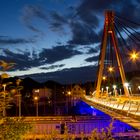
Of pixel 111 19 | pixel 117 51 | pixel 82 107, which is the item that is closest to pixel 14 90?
pixel 117 51

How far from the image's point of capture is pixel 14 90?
8.00 m

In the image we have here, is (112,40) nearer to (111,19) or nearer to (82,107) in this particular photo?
(111,19)

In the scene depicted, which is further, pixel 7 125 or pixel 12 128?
pixel 12 128

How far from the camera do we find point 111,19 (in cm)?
5259

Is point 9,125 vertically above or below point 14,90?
below

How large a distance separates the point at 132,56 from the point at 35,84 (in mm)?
132264

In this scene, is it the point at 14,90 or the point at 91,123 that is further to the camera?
the point at 91,123

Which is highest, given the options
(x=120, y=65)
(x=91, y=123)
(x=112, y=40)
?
(x=112, y=40)

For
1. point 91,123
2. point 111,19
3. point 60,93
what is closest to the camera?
point 91,123

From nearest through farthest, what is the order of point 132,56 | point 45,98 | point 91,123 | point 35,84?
point 132,56 < point 91,123 < point 45,98 < point 35,84

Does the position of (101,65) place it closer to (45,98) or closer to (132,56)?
(132,56)

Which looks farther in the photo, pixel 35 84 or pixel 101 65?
pixel 35 84

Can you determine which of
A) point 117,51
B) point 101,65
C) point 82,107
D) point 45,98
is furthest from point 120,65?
point 45,98

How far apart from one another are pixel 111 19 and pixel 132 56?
1257 cm
